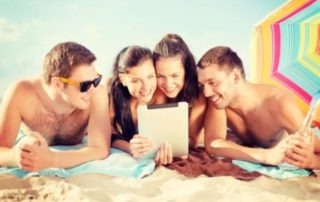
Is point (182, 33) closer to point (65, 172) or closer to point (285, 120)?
point (285, 120)

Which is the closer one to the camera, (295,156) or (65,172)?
(65,172)

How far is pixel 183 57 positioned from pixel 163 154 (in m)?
0.47

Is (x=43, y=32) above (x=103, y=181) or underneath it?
above

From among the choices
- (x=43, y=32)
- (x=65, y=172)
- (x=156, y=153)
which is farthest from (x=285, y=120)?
(x=43, y=32)

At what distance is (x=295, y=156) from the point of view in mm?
2312

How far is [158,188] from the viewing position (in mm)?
2150

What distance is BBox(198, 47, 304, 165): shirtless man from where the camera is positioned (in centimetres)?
236

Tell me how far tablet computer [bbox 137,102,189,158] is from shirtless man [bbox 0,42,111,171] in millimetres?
181

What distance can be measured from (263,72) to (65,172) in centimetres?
107

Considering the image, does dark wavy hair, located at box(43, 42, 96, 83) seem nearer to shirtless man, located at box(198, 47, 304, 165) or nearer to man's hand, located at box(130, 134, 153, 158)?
man's hand, located at box(130, 134, 153, 158)

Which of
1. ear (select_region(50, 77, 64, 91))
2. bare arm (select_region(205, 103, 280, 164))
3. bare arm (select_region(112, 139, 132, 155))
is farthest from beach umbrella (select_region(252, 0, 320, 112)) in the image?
ear (select_region(50, 77, 64, 91))

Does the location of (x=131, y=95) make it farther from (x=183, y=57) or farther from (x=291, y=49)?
(x=291, y=49)

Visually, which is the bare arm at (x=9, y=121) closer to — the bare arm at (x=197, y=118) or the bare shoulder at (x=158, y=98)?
the bare shoulder at (x=158, y=98)

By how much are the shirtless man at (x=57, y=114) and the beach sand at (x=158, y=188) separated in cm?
10
